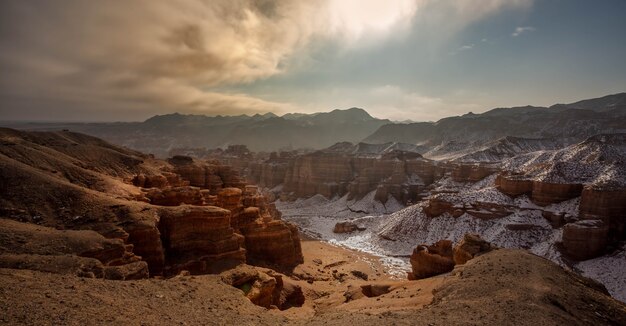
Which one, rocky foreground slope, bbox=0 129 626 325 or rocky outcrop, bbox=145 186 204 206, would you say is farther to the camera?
rocky outcrop, bbox=145 186 204 206

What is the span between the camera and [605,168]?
161 ft

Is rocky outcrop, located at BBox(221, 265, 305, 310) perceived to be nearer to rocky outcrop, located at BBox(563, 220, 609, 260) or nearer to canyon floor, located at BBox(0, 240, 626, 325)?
canyon floor, located at BBox(0, 240, 626, 325)

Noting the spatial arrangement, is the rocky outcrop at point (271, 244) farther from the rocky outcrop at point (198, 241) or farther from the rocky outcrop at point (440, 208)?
the rocky outcrop at point (440, 208)

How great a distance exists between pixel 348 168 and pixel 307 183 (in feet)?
40.8

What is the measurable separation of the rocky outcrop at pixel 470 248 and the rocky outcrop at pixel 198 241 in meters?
15.5

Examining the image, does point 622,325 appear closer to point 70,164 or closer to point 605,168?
point 70,164

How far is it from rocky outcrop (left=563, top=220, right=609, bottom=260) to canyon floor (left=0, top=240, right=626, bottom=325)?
22119 millimetres

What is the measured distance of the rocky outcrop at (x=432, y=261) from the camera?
25891 millimetres

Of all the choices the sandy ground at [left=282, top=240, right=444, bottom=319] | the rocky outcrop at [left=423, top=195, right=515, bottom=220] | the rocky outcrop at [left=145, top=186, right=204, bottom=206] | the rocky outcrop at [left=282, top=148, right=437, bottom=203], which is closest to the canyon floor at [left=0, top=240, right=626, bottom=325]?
the sandy ground at [left=282, top=240, right=444, bottom=319]

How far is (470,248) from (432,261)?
148 inches

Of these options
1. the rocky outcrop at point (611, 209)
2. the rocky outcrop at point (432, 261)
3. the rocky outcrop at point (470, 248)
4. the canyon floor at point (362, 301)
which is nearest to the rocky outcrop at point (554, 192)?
the rocky outcrop at point (611, 209)

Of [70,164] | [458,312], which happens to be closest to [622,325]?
[458,312]

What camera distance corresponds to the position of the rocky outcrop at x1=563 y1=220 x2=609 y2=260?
37.4 m

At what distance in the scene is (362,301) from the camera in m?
21.5
